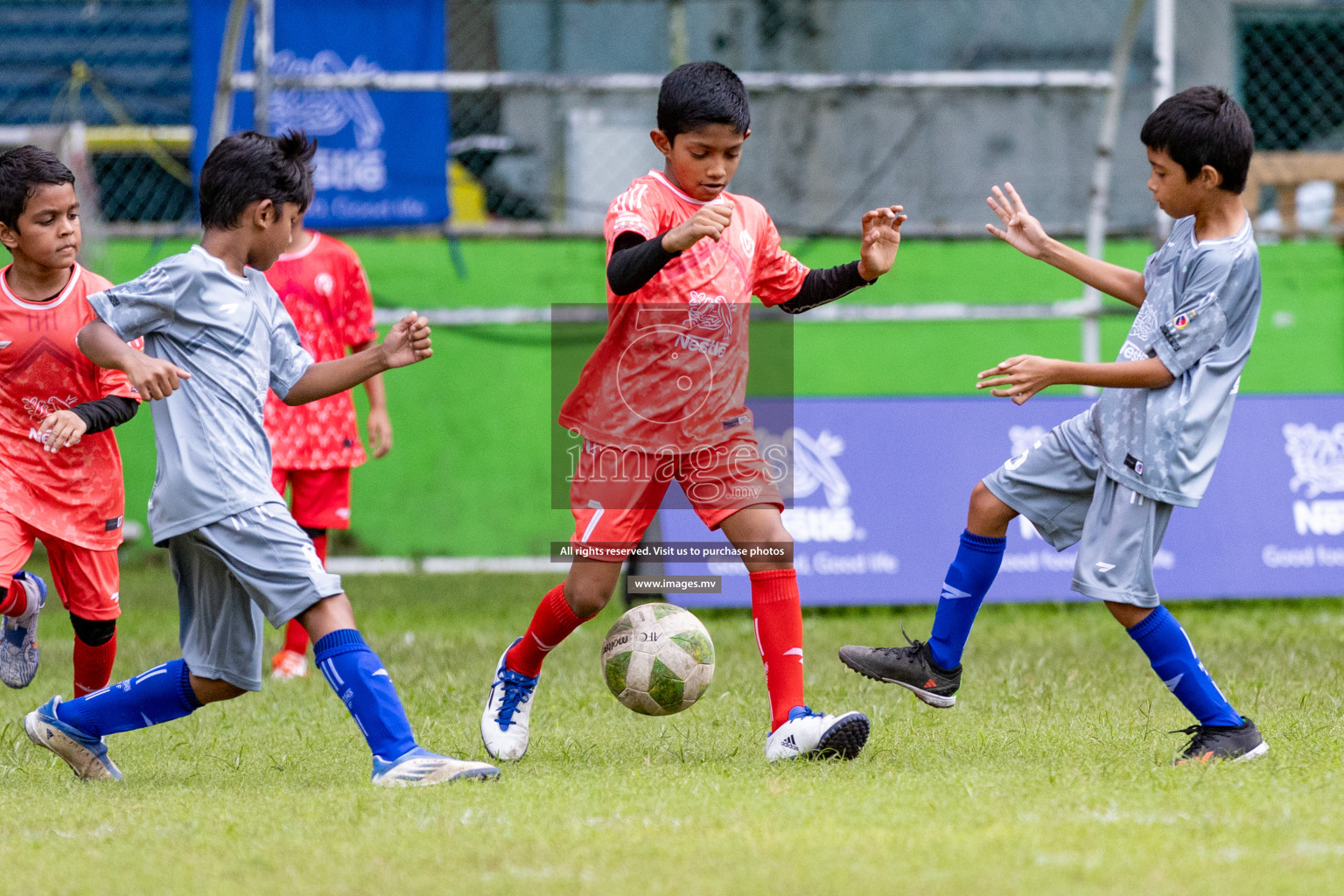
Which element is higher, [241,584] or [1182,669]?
[241,584]

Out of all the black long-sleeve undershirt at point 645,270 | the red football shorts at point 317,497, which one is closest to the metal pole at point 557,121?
the red football shorts at point 317,497

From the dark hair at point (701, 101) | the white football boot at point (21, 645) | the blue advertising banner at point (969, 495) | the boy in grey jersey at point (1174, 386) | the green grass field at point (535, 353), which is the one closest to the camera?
the boy in grey jersey at point (1174, 386)

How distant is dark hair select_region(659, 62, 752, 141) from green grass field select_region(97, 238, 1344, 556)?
5434mm

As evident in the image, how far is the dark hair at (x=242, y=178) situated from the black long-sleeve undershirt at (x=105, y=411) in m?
0.69

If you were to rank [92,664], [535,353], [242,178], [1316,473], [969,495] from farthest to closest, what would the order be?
1. [535,353]
2. [1316,473]
3. [969,495]
4. [92,664]
5. [242,178]

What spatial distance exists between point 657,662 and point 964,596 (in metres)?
0.93

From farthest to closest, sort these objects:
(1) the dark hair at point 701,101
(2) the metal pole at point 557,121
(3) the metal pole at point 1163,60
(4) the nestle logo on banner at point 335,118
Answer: (2) the metal pole at point 557,121, (4) the nestle logo on banner at point 335,118, (3) the metal pole at point 1163,60, (1) the dark hair at point 701,101

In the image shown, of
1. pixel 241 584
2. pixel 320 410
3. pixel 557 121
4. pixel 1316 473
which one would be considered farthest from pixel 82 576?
pixel 557 121

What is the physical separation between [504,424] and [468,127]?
2.55 meters

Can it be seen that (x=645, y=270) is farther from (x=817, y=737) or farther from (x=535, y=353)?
(x=535, y=353)

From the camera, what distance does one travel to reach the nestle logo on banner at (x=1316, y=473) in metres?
7.98

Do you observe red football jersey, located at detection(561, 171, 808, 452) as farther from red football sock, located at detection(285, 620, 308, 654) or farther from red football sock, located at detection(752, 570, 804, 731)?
red football sock, located at detection(285, 620, 308, 654)

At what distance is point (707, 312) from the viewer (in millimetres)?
4375

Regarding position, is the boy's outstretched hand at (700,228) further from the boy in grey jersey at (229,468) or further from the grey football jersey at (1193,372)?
the grey football jersey at (1193,372)
